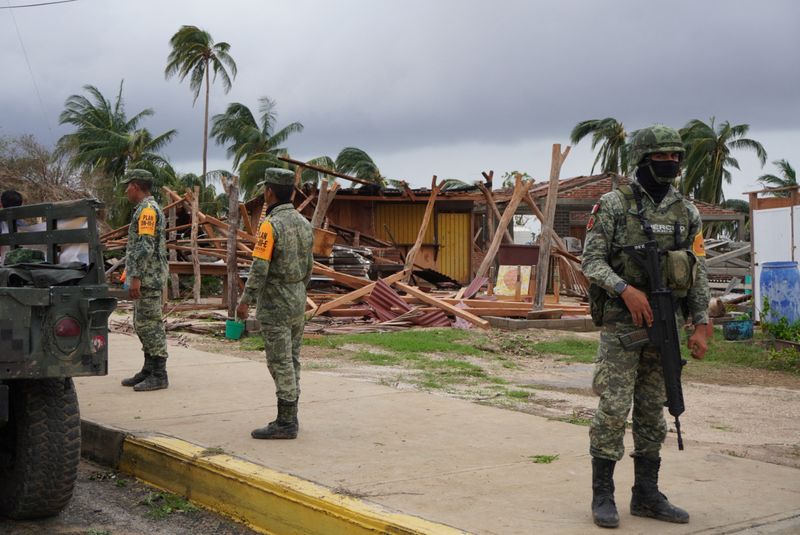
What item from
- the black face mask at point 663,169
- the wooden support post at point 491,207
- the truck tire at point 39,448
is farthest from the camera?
the wooden support post at point 491,207

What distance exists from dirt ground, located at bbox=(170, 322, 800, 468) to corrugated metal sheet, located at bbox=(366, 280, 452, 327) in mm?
2046

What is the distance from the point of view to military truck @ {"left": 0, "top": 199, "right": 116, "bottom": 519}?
4.44m

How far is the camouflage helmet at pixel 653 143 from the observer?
4.35 m

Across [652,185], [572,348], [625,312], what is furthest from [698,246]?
[572,348]

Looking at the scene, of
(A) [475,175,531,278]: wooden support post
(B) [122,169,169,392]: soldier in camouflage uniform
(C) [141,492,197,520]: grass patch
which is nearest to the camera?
(C) [141,492,197,520]: grass patch

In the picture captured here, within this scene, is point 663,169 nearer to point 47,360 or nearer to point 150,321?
point 47,360

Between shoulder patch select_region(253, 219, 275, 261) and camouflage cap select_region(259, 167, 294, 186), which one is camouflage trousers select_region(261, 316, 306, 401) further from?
camouflage cap select_region(259, 167, 294, 186)

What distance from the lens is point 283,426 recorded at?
614 centimetres

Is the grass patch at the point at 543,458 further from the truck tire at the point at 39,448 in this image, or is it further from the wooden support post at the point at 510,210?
the wooden support post at the point at 510,210

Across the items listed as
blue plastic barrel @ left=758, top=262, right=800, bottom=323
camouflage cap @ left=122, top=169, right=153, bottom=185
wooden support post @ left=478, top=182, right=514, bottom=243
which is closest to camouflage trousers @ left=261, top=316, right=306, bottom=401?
camouflage cap @ left=122, top=169, right=153, bottom=185

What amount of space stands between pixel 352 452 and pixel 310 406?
1684 millimetres

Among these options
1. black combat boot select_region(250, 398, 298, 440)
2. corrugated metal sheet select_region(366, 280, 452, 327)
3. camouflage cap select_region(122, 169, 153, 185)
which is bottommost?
black combat boot select_region(250, 398, 298, 440)

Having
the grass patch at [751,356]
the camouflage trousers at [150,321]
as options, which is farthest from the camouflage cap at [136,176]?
the grass patch at [751,356]

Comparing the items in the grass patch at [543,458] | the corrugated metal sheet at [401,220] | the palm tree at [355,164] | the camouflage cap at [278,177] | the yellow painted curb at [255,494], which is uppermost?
the palm tree at [355,164]
